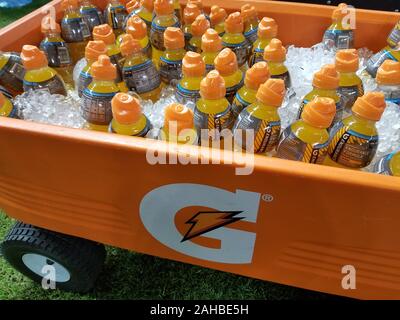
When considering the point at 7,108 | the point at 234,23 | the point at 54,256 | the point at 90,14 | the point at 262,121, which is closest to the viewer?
the point at 262,121

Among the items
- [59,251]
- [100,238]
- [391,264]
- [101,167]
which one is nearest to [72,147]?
[101,167]

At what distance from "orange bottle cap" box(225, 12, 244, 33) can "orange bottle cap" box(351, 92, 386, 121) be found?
0.50 metres

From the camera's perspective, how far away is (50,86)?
3.33 ft

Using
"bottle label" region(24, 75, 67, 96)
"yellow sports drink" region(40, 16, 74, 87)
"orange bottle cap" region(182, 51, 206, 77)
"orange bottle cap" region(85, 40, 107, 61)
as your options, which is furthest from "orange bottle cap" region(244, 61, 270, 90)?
"yellow sports drink" region(40, 16, 74, 87)

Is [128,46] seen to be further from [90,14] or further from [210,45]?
[90,14]

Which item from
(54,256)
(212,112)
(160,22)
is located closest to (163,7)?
(160,22)

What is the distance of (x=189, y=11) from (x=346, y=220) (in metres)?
0.83

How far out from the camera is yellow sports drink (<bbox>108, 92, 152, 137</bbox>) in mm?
752

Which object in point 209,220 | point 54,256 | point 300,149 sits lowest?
point 54,256

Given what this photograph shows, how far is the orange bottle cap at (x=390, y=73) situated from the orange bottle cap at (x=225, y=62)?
34cm

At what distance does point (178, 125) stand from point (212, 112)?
108 millimetres

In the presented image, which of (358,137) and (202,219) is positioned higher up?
(358,137)

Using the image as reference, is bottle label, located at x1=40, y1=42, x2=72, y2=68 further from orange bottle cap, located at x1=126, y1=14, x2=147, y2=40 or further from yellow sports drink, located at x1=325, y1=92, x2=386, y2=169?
yellow sports drink, located at x1=325, y1=92, x2=386, y2=169

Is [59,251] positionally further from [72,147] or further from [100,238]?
[72,147]
